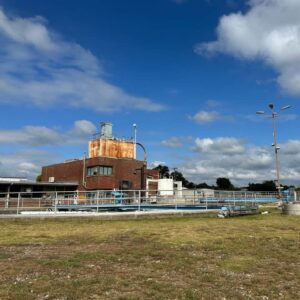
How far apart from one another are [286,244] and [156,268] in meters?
5.35

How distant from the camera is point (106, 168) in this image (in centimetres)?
5997

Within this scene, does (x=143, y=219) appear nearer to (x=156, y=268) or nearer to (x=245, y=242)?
(x=245, y=242)

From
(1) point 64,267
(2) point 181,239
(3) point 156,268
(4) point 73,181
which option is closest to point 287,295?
(3) point 156,268

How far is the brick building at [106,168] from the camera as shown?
59.5 meters

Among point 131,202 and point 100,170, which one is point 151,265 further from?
point 100,170

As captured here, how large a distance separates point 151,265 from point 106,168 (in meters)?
50.8

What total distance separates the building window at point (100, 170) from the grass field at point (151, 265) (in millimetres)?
43219

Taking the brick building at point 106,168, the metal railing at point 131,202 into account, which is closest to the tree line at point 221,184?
the brick building at point 106,168

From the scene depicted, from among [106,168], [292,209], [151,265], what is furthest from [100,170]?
[151,265]

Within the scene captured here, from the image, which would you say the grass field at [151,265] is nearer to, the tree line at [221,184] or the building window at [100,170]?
the building window at [100,170]

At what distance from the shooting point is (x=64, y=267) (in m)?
9.25

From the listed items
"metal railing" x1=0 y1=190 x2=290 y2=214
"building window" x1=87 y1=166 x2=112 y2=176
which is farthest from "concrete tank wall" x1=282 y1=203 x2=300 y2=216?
"building window" x1=87 y1=166 x2=112 y2=176

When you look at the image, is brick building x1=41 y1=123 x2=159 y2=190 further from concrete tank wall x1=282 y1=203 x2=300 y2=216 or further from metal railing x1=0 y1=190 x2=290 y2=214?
concrete tank wall x1=282 y1=203 x2=300 y2=216

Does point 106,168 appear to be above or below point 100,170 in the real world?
above
